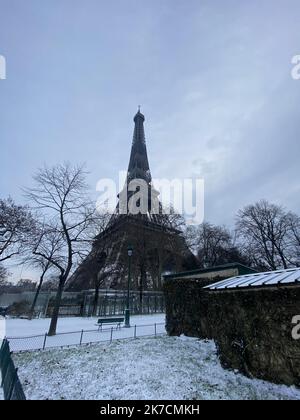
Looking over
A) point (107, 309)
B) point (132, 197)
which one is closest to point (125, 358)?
point (107, 309)

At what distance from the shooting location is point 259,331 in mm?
6477

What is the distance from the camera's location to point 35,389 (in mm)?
5746

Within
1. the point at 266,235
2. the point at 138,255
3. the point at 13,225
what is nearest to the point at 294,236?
the point at 266,235

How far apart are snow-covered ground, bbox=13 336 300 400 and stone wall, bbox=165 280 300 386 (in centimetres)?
33

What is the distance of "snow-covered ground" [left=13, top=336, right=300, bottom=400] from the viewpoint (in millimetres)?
5414

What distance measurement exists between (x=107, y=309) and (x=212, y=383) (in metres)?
18.9

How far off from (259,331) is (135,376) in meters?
3.77

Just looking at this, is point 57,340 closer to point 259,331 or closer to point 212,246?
point 259,331

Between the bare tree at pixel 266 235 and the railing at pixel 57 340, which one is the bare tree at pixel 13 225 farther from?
the bare tree at pixel 266 235

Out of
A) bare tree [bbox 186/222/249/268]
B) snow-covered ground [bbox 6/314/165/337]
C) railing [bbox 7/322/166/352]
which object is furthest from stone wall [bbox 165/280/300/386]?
bare tree [bbox 186/222/249/268]

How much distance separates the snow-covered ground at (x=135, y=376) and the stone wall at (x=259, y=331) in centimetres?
33

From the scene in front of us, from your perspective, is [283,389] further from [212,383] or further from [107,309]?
[107,309]

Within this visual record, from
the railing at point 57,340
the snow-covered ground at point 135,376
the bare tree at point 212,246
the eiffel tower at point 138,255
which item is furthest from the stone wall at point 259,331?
the bare tree at point 212,246
